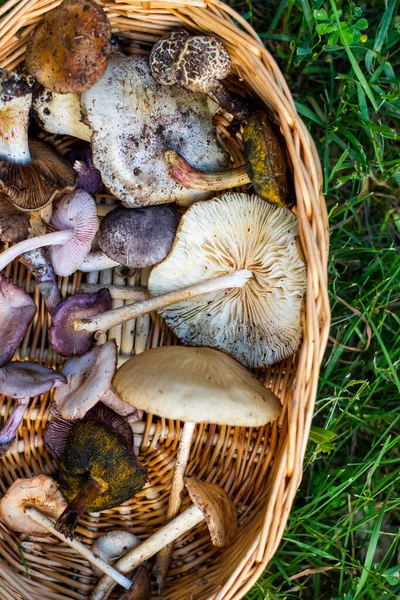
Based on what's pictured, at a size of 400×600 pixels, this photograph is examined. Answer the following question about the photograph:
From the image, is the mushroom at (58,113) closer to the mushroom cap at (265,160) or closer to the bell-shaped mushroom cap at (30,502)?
the mushroom cap at (265,160)

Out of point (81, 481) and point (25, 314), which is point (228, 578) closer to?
point (81, 481)

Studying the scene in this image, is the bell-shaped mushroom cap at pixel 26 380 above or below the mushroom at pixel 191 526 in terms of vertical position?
above

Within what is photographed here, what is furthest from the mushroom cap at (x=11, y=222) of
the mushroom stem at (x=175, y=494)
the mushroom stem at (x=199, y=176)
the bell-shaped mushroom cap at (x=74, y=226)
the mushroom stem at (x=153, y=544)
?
the mushroom stem at (x=153, y=544)

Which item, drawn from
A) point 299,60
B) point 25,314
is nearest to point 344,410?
point 25,314

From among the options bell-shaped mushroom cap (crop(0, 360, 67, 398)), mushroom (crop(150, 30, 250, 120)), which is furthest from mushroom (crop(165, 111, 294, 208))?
bell-shaped mushroom cap (crop(0, 360, 67, 398))

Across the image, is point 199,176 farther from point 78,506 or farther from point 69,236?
point 78,506

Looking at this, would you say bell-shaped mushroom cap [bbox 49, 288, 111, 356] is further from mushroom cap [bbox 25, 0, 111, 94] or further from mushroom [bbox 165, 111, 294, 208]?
mushroom cap [bbox 25, 0, 111, 94]
